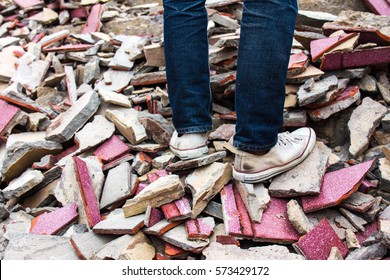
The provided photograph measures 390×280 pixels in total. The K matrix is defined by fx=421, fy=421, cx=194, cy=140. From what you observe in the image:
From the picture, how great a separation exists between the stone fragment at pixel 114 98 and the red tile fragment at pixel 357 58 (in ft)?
4.48

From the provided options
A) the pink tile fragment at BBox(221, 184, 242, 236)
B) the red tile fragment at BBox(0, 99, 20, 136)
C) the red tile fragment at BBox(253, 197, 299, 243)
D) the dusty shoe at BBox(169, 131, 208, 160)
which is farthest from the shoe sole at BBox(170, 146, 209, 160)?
the red tile fragment at BBox(0, 99, 20, 136)

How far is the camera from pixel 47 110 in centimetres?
315

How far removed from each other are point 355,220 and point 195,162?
0.85 metres

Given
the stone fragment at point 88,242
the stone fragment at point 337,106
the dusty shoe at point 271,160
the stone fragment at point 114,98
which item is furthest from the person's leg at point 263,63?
the stone fragment at point 114,98

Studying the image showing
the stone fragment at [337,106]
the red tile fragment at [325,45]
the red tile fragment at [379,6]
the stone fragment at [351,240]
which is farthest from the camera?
the red tile fragment at [379,6]

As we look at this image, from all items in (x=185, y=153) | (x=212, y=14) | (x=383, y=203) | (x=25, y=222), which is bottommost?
(x=25, y=222)

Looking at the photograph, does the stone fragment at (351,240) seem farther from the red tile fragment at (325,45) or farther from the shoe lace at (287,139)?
the red tile fragment at (325,45)

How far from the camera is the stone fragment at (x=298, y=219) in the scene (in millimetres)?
1953

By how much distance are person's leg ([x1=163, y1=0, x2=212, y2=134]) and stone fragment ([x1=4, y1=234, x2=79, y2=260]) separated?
83 cm

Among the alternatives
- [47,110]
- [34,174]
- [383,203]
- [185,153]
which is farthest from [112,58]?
[383,203]

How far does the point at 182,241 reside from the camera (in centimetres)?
193

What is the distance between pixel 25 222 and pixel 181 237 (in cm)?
91

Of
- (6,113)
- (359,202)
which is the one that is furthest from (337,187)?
(6,113)

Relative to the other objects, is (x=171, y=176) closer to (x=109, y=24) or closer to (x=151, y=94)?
(x=151, y=94)
